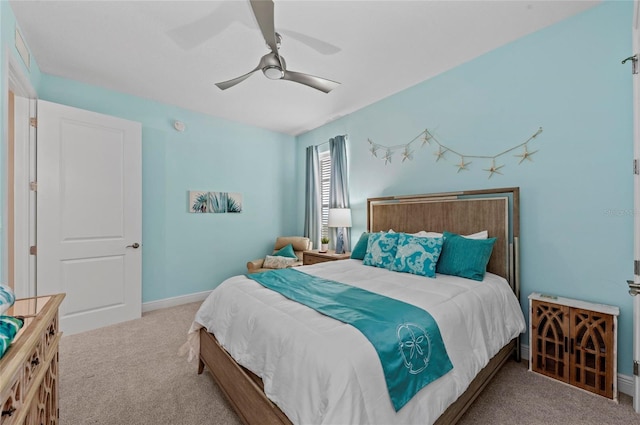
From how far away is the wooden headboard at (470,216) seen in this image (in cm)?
247

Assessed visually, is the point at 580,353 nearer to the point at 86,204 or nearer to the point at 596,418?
the point at 596,418

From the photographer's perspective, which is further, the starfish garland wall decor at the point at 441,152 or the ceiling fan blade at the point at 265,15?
the starfish garland wall decor at the point at 441,152

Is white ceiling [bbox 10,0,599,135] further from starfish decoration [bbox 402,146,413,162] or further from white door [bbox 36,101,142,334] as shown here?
starfish decoration [bbox 402,146,413,162]

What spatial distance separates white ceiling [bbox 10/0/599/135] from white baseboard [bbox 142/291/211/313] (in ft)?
8.87

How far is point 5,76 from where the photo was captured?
2014 millimetres

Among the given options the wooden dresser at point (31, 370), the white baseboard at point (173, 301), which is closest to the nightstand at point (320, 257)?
the white baseboard at point (173, 301)

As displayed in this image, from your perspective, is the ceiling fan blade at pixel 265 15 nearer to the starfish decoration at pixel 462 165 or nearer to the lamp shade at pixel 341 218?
the starfish decoration at pixel 462 165

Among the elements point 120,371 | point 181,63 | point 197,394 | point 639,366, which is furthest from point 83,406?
point 639,366

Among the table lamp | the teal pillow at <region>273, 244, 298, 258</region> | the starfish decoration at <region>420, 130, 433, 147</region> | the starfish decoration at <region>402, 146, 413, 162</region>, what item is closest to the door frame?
the teal pillow at <region>273, 244, 298, 258</region>

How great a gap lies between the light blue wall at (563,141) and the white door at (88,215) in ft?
11.9

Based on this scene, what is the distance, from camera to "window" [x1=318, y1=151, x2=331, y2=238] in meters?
4.64

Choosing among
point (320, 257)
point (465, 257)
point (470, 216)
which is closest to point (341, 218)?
point (320, 257)

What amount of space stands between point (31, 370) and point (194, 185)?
331 cm

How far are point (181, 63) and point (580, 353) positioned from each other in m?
4.19
